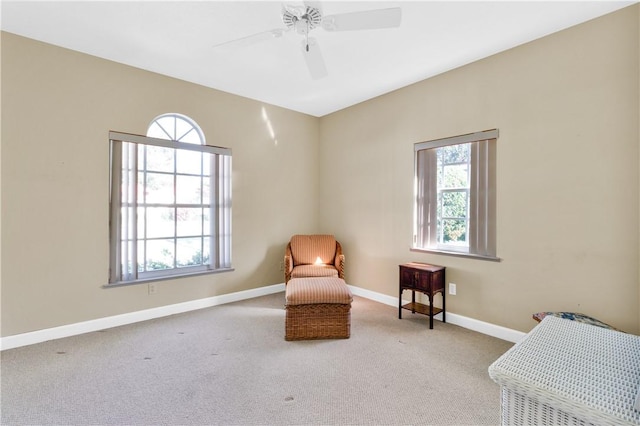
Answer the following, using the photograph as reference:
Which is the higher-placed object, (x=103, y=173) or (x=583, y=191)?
(x=103, y=173)

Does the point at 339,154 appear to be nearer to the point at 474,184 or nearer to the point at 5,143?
the point at 474,184

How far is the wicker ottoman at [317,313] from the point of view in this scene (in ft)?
9.20

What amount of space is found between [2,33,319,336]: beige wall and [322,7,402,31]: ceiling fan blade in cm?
238

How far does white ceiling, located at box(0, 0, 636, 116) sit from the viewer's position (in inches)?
88.9

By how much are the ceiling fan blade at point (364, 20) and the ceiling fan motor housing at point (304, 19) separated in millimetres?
108

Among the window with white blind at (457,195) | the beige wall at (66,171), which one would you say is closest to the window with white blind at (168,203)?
the beige wall at (66,171)

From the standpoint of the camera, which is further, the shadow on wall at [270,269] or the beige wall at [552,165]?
the shadow on wall at [270,269]

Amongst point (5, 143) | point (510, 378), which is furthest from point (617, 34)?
point (5, 143)

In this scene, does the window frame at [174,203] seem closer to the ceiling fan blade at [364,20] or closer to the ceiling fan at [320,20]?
the ceiling fan at [320,20]

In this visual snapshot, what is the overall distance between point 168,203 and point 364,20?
298 cm

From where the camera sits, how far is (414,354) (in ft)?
8.45

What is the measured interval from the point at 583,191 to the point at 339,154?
3.04m

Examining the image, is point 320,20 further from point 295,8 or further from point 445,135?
point 445,135

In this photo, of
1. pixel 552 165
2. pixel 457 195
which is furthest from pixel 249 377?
pixel 552 165
